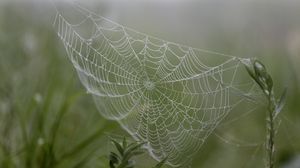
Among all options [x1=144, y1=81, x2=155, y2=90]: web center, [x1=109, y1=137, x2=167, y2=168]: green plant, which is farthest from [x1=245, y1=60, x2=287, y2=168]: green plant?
[x1=144, y1=81, x2=155, y2=90]: web center

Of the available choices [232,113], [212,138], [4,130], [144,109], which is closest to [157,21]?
[232,113]

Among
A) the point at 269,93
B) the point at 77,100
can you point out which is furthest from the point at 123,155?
the point at 77,100

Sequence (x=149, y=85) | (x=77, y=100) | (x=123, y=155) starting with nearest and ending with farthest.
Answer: (x=123, y=155), (x=149, y=85), (x=77, y=100)

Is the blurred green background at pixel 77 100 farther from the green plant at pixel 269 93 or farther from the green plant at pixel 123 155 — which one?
the green plant at pixel 269 93

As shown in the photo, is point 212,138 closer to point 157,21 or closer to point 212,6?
point 157,21

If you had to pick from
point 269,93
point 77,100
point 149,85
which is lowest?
point 269,93

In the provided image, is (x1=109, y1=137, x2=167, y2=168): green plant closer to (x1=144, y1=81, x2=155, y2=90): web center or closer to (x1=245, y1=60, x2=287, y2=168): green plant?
(x1=245, y1=60, x2=287, y2=168): green plant

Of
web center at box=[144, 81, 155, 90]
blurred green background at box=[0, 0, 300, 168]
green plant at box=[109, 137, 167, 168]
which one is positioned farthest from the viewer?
blurred green background at box=[0, 0, 300, 168]

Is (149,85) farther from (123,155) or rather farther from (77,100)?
(77,100)
